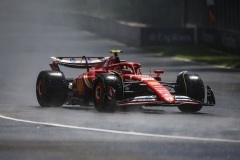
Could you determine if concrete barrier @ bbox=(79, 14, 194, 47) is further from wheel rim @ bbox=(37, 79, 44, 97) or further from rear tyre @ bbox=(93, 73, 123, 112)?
rear tyre @ bbox=(93, 73, 123, 112)

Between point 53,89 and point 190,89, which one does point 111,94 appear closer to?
point 190,89

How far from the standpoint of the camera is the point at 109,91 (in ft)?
72.8

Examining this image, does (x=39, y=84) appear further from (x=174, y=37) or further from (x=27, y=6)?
(x=27, y=6)

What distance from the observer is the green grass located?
4494 cm

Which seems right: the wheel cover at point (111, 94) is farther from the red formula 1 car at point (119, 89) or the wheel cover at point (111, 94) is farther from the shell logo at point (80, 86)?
the shell logo at point (80, 86)

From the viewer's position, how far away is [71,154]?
15.6 meters

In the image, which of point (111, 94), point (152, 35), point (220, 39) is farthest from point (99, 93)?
point (152, 35)

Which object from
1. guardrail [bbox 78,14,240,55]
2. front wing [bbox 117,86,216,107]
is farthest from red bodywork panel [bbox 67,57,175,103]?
guardrail [bbox 78,14,240,55]

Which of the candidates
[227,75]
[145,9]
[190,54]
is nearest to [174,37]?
[190,54]

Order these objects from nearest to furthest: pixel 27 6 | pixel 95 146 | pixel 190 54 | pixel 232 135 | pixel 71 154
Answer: pixel 71 154, pixel 95 146, pixel 232 135, pixel 190 54, pixel 27 6

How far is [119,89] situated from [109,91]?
9.7 inches

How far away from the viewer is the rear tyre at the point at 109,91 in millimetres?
22188

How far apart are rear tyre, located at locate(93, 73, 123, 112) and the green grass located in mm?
20038

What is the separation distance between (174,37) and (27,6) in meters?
45.6
